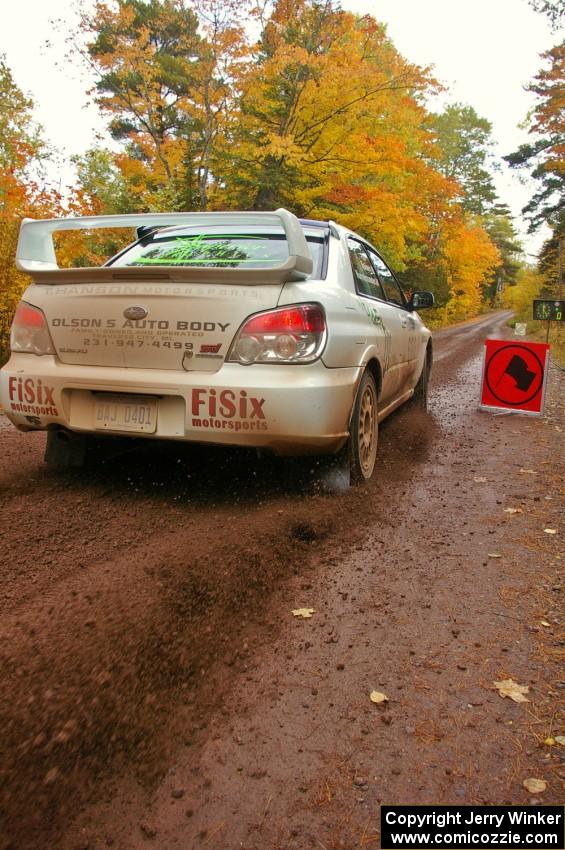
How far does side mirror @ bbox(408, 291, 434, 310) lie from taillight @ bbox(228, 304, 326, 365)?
3.29m

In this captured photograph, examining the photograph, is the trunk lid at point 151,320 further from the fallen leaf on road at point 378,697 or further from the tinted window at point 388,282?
the tinted window at point 388,282

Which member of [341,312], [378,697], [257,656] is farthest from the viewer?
[341,312]

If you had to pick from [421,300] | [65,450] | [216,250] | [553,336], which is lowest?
[553,336]

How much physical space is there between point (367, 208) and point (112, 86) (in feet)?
27.2

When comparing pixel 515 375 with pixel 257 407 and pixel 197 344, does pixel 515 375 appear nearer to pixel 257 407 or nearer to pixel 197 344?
pixel 257 407

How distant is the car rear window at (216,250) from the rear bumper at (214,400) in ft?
2.14

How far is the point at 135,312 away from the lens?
10.4 ft

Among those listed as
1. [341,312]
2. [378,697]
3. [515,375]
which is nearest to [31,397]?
[341,312]

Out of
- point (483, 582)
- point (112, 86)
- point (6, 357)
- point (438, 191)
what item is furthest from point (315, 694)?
point (438, 191)

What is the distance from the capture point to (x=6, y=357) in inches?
322

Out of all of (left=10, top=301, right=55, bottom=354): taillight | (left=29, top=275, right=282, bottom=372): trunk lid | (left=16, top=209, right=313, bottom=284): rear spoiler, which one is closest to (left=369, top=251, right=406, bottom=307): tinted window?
(left=16, top=209, right=313, bottom=284): rear spoiler

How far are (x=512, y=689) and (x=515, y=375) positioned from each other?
6.10 meters

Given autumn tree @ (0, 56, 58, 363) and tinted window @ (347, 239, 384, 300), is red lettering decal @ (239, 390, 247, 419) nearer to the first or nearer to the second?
tinted window @ (347, 239, 384, 300)

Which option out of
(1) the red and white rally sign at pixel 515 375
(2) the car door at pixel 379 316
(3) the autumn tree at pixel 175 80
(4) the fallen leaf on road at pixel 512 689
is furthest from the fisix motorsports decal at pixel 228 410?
(3) the autumn tree at pixel 175 80
